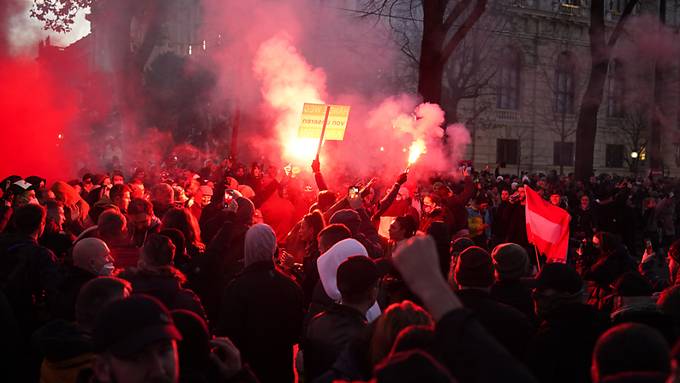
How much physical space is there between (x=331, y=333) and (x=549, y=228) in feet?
14.5

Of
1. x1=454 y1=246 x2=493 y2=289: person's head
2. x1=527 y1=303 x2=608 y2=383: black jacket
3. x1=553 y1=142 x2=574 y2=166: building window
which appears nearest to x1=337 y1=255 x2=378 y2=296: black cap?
x1=454 y1=246 x2=493 y2=289: person's head

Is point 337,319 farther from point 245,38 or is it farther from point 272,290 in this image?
point 245,38

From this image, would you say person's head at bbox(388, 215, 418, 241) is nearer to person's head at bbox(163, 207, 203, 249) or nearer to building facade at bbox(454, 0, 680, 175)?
person's head at bbox(163, 207, 203, 249)

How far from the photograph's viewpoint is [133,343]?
2.55 m

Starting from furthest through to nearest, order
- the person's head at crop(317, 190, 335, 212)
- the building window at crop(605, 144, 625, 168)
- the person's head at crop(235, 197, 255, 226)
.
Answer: the building window at crop(605, 144, 625, 168)
the person's head at crop(317, 190, 335, 212)
the person's head at crop(235, 197, 255, 226)

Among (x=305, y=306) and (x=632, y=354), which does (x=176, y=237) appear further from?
(x=632, y=354)

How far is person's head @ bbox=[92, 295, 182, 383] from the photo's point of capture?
2559 mm

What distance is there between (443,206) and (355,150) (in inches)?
310

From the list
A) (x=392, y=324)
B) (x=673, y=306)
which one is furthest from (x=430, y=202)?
(x=392, y=324)

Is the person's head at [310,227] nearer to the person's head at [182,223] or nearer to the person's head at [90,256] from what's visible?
the person's head at [182,223]

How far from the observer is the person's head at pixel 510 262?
16.1ft

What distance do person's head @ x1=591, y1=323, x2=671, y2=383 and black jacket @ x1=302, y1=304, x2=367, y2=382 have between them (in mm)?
1742

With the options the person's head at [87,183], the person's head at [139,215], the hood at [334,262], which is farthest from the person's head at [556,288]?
the person's head at [87,183]

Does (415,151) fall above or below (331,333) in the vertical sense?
above
